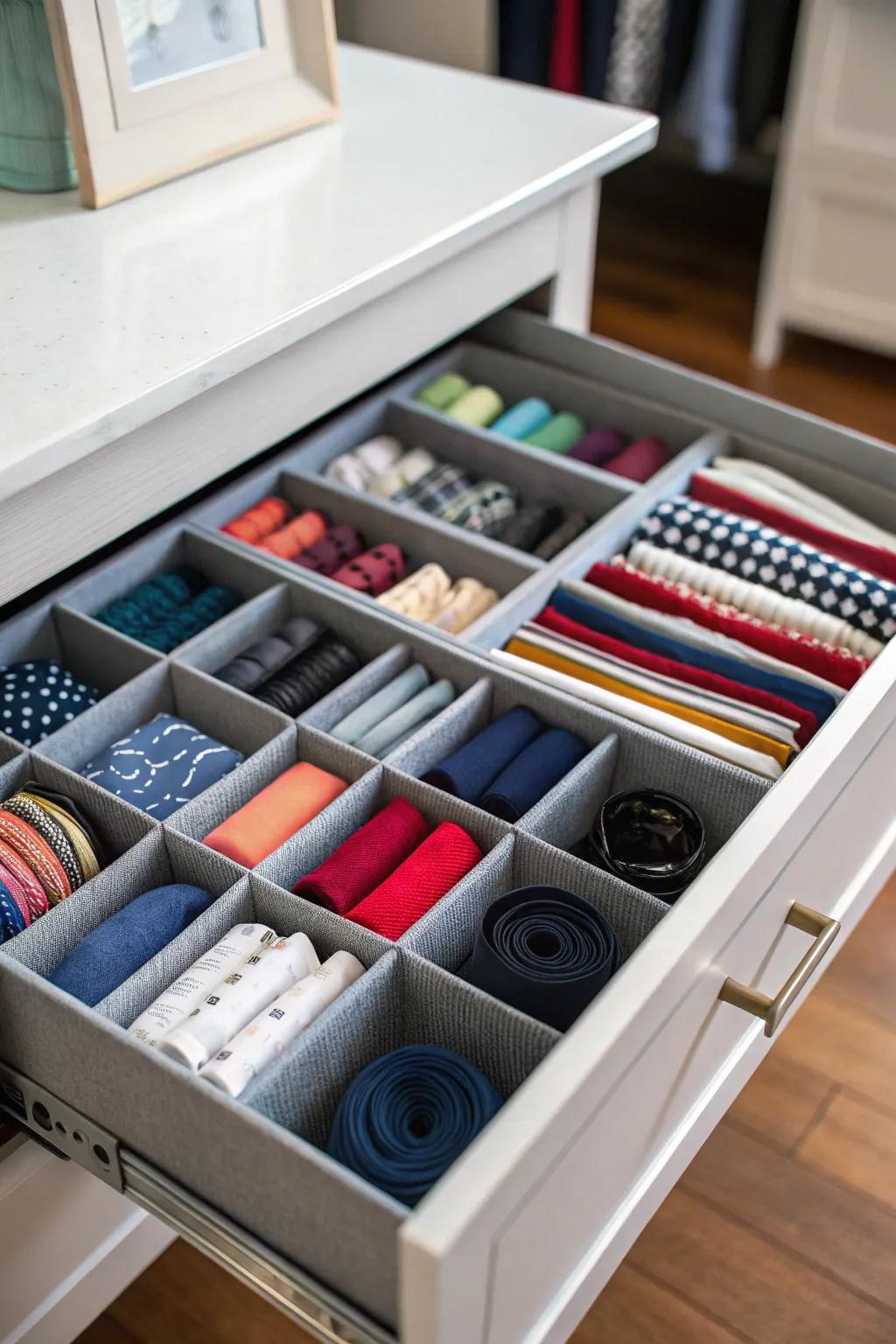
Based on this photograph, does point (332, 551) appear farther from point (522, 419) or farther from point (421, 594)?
point (522, 419)

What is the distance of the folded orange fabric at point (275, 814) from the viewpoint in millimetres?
1000

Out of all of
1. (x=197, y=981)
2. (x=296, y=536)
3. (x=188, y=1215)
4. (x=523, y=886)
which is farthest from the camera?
(x=296, y=536)

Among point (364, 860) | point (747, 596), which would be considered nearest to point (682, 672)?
point (747, 596)

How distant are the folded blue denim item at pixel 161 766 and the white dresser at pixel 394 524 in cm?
5

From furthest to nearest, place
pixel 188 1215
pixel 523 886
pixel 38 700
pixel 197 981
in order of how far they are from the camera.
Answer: pixel 38 700 < pixel 523 886 < pixel 197 981 < pixel 188 1215

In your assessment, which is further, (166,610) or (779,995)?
(166,610)

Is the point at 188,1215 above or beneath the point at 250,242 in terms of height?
beneath

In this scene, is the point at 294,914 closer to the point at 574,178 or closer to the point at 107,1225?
the point at 107,1225

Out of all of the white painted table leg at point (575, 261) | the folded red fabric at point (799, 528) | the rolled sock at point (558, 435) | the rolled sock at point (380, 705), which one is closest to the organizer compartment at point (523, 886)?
the rolled sock at point (380, 705)

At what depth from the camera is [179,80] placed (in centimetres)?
114

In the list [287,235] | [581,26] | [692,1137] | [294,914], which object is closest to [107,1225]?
[294,914]

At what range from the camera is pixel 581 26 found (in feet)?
8.21

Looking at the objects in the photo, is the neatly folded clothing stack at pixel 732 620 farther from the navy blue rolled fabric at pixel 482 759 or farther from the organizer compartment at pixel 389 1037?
the organizer compartment at pixel 389 1037

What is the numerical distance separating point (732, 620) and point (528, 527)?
0.83 feet
